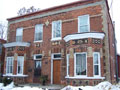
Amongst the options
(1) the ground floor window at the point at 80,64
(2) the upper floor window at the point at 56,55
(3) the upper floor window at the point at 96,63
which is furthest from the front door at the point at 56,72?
(3) the upper floor window at the point at 96,63

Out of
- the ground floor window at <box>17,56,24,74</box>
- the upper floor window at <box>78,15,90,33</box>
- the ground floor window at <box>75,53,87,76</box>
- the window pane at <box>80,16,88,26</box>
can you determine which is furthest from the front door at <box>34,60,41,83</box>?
the window pane at <box>80,16,88,26</box>

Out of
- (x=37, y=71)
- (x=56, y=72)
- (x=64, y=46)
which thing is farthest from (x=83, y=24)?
(x=37, y=71)

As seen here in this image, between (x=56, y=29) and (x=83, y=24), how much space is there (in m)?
2.83

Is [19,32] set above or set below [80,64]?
above

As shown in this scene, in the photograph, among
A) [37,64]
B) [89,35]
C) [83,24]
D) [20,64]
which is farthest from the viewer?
[20,64]

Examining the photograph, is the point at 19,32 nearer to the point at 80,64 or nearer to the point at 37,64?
the point at 37,64

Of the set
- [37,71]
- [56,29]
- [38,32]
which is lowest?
[37,71]

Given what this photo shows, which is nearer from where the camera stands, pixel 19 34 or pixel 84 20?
pixel 84 20

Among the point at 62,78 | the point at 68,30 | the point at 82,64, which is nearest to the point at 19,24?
the point at 68,30

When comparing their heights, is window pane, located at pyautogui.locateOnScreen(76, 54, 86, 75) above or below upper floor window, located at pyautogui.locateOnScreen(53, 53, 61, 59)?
below

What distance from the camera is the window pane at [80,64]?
11532 millimetres

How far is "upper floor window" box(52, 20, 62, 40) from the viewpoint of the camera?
574 inches

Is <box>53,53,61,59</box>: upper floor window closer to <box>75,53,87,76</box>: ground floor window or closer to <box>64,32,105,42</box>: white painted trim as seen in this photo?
<box>75,53,87,76</box>: ground floor window

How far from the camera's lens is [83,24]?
13297 millimetres
